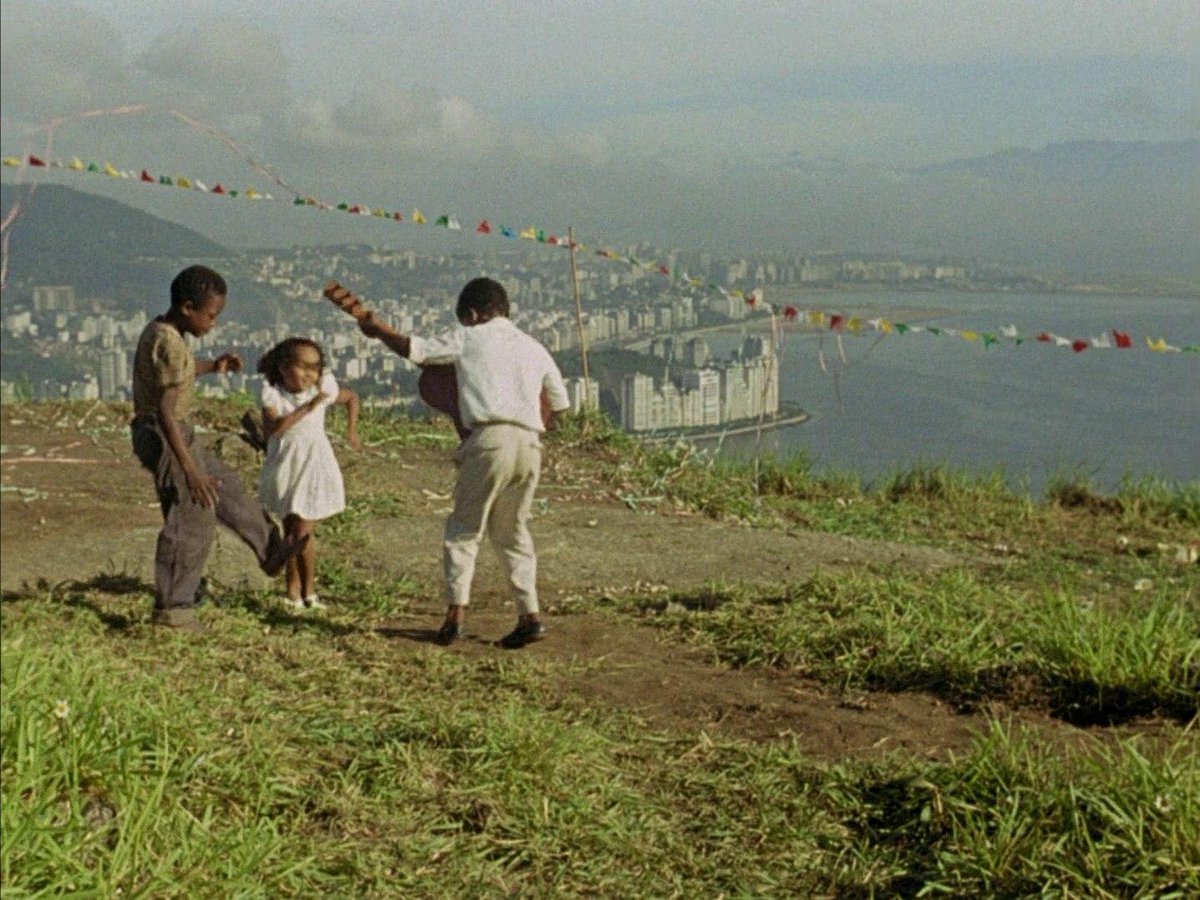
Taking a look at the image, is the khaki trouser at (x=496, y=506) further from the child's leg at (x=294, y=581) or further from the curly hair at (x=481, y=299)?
the child's leg at (x=294, y=581)

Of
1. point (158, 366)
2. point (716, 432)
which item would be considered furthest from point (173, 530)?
point (716, 432)

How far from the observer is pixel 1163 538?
1047cm

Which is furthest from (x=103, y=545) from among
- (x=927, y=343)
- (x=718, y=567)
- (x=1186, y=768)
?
(x=927, y=343)

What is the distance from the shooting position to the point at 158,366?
18.8 ft

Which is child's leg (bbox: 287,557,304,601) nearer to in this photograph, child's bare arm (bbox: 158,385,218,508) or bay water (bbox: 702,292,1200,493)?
child's bare arm (bbox: 158,385,218,508)

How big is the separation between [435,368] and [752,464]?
5.72 metres

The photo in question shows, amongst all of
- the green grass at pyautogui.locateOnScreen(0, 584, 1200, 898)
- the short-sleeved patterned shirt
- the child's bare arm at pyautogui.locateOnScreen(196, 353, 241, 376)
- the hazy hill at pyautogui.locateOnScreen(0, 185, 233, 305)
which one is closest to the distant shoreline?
the hazy hill at pyautogui.locateOnScreen(0, 185, 233, 305)

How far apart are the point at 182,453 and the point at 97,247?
24.2ft

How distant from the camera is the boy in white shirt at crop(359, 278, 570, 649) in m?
6.00

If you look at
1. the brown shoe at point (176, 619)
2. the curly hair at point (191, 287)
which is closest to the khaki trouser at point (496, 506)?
the brown shoe at point (176, 619)

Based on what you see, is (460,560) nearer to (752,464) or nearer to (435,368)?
(435,368)

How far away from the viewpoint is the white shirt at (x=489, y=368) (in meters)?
5.99

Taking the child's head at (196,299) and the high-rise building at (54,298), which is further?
the high-rise building at (54,298)

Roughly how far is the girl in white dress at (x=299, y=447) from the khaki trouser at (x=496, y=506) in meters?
0.75
